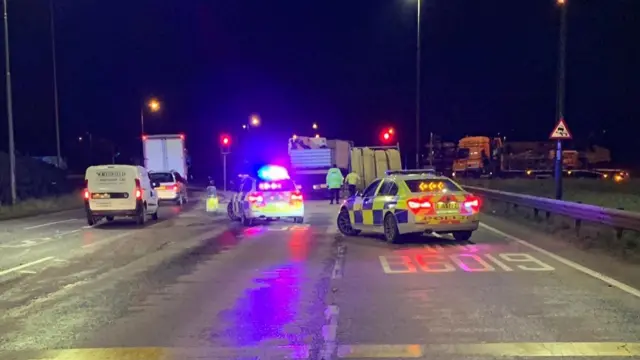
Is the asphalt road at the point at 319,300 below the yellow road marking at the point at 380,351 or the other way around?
below

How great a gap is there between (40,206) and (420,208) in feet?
65.1

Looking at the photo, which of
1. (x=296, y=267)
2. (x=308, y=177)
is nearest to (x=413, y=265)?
(x=296, y=267)

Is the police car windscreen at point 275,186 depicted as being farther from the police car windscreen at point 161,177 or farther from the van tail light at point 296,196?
the police car windscreen at point 161,177

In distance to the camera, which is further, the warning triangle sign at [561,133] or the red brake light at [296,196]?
the red brake light at [296,196]

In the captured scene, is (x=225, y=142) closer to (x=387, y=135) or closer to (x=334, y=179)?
(x=334, y=179)

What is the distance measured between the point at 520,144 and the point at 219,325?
3824cm

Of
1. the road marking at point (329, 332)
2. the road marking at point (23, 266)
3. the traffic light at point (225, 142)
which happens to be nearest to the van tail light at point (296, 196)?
the road marking at point (23, 266)

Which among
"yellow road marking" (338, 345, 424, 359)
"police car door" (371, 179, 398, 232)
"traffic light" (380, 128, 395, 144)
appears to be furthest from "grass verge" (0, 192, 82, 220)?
"yellow road marking" (338, 345, 424, 359)

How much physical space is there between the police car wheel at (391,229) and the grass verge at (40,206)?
15.7 m

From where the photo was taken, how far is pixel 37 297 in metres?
9.00

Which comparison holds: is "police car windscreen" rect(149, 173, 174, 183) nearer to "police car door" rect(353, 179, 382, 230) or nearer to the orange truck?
"police car door" rect(353, 179, 382, 230)

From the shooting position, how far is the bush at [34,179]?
33178 millimetres

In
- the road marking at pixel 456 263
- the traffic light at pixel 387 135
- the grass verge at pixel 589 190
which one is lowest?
the road marking at pixel 456 263

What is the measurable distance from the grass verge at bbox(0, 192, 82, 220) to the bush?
1.83 m
